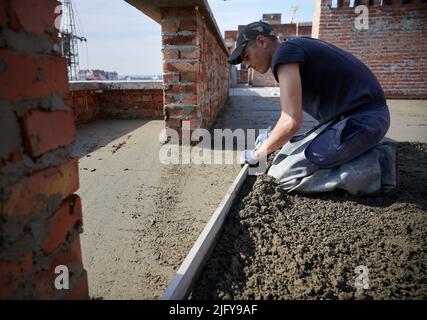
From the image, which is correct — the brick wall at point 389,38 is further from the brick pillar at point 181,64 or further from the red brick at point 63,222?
the red brick at point 63,222

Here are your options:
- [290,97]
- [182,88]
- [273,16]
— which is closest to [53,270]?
[290,97]

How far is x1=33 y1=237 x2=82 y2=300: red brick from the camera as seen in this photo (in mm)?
844

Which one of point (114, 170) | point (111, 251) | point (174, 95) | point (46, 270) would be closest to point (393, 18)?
point (174, 95)

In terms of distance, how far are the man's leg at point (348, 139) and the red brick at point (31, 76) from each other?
1687 millimetres

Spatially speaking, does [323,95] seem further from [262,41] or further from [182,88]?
[182,88]

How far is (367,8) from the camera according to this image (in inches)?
279

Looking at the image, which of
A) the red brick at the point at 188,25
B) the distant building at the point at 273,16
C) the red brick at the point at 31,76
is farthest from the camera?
the distant building at the point at 273,16

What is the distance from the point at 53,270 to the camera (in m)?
0.90

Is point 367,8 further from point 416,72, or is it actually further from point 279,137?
point 279,137

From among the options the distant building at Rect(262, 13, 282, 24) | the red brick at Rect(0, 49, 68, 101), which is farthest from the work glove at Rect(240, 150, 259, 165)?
the distant building at Rect(262, 13, 282, 24)

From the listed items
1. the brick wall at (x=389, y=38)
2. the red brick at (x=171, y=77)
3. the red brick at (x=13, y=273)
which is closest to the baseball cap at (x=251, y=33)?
the red brick at (x=171, y=77)

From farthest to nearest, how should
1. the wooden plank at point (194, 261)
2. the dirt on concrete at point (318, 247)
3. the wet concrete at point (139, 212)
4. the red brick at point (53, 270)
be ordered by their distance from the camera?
the wet concrete at point (139, 212) → the dirt on concrete at point (318, 247) → the wooden plank at point (194, 261) → the red brick at point (53, 270)

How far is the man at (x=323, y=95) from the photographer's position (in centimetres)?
196

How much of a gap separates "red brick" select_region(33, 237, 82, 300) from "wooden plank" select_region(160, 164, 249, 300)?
343 mm
